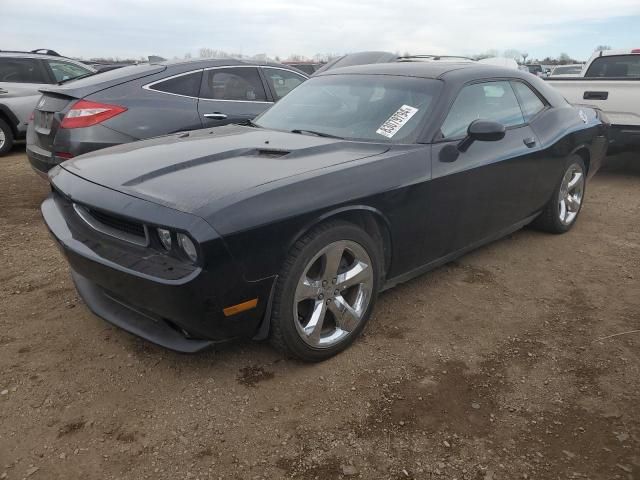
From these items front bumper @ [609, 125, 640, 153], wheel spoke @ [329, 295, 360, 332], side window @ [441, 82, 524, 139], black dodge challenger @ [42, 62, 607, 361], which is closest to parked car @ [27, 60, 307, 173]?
black dodge challenger @ [42, 62, 607, 361]

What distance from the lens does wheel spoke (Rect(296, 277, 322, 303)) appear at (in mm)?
2574

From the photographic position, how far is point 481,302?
11.5 feet

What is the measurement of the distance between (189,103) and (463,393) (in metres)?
3.95

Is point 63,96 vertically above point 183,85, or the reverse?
point 183,85

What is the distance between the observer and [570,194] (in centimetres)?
486

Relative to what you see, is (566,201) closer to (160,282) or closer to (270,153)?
(270,153)

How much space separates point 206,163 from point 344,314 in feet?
3.56

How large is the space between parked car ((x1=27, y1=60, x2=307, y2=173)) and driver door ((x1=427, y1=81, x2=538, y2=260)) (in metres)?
2.64

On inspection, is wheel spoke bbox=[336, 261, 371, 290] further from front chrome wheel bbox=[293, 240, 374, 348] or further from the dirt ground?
the dirt ground

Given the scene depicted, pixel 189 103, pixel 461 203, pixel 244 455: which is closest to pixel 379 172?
pixel 461 203

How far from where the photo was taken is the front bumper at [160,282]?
2227 mm

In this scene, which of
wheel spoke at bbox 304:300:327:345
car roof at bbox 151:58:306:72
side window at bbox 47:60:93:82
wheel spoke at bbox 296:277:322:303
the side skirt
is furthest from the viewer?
side window at bbox 47:60:93:82

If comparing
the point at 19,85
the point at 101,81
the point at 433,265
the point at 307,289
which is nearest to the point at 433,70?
the point at 433,265

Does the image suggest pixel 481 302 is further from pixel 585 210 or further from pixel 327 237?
pixel 585 210
